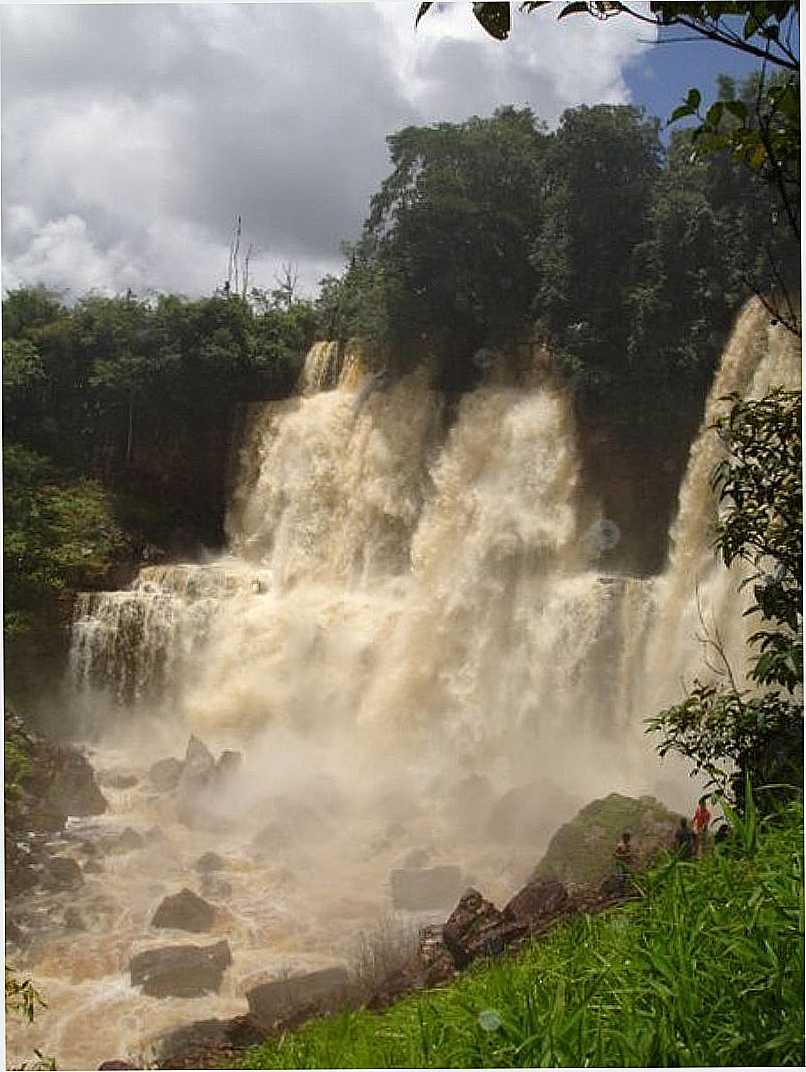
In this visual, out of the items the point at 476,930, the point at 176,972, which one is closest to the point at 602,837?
the point at 476,930

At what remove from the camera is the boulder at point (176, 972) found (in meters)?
2.46

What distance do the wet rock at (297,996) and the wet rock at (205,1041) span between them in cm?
4

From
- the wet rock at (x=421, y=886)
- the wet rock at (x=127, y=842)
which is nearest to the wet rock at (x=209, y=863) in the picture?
the wet rock at (x=127, y=842)

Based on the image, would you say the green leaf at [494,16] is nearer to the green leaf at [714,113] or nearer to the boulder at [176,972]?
the green leaf at [714,113]

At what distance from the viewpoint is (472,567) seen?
315 cm

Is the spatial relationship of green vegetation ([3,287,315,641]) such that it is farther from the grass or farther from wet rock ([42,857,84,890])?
the grass

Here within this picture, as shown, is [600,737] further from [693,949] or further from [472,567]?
[693,949]

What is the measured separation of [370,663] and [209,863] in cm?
75

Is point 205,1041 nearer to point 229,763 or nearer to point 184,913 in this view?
point 184,913

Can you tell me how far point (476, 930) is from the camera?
243cm

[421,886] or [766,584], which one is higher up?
[766,584]

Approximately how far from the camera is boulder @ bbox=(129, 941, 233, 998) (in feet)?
8.05

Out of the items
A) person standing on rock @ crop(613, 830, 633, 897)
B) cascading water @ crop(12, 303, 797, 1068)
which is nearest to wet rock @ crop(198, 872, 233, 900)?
cascading water @ crop(12, 303, 797, 1068)

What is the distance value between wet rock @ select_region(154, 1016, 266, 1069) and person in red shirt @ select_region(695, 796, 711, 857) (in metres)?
1.14
